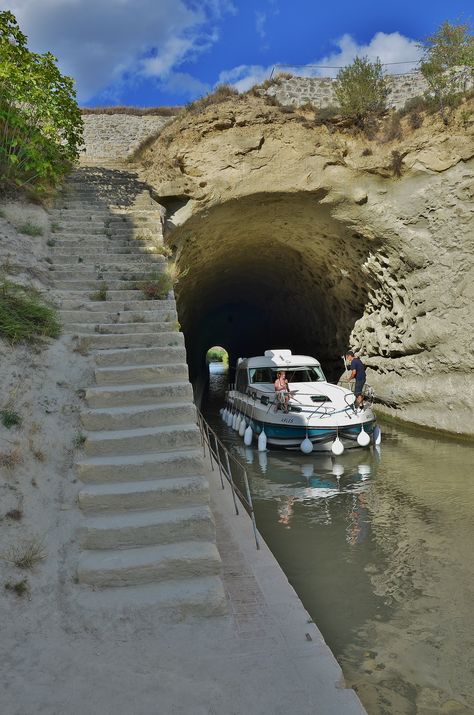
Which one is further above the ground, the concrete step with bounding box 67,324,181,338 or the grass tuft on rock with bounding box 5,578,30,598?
the concrete step with bounding box 67,324,181,338

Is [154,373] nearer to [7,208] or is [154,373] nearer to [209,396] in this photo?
[7,208]

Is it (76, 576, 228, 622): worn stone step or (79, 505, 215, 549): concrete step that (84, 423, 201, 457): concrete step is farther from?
(76, 576, 228, 622): worn stone step

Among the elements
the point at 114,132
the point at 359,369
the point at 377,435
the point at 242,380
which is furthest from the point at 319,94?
the point at 114,132

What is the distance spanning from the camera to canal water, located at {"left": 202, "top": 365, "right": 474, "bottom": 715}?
3.80 m

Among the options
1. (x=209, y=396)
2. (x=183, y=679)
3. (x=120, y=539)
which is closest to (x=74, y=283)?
(x=120, y=539)

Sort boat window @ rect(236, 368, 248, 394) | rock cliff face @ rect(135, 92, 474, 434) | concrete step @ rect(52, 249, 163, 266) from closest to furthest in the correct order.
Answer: concrete step @ rect(52, 249, 163, 266)
rock cliff face @ rect(135, 92, 474, 434)
boat window @ rect(236, 368, 248, 394)

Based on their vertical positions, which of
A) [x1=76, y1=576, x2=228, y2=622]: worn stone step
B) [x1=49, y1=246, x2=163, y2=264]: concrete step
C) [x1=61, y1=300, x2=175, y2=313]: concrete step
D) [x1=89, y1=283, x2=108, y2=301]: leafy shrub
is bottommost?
[x1=76, y1=576, x2=228, y2=622]: worn stone step

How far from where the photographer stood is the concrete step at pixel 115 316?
6.69m

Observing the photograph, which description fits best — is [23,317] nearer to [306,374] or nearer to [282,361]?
A: [282,361]

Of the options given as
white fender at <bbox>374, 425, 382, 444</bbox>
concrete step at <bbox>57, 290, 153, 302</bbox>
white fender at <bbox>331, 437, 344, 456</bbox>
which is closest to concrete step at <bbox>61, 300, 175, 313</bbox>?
concrete step at <bbox>57, 290, 153, 302</bbox>

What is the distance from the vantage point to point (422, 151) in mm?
12867

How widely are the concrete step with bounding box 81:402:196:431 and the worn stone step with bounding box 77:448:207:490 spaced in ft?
1.39

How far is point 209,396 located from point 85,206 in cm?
1839

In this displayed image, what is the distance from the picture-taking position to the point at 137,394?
544 centimetres
